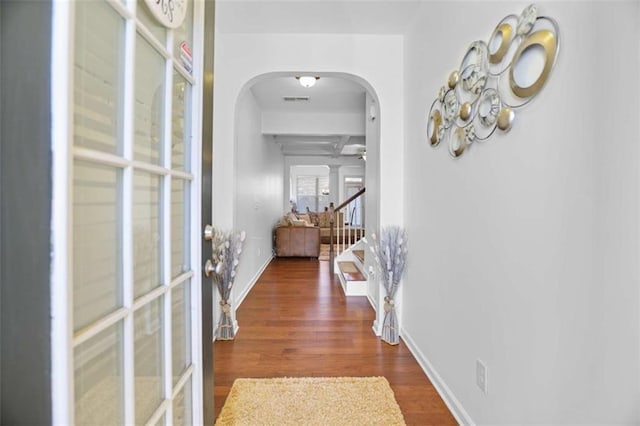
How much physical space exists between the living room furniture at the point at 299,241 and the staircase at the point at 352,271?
1.28 meters

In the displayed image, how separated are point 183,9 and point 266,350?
2158mm

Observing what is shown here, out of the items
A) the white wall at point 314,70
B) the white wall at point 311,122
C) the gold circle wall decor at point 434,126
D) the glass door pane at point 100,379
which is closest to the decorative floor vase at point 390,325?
the white wall at point 314,70

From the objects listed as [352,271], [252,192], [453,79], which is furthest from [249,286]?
[453,79]

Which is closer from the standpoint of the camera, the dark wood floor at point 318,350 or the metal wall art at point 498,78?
the metal wall art at point 498,78

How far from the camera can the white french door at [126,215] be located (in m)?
0.55

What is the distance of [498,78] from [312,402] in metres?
1.79

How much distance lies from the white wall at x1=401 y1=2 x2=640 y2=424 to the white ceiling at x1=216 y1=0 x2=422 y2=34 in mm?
684

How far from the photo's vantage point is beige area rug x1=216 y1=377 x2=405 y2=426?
162 centimetres

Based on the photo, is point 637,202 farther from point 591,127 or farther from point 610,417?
point 610,417

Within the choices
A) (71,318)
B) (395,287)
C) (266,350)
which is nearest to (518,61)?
(71,318)

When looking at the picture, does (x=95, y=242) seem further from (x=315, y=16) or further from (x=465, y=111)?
(x=315, y=16)

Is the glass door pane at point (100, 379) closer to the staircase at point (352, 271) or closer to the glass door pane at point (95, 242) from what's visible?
the glass door pane at point (95, 242)

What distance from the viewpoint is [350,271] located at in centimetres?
436

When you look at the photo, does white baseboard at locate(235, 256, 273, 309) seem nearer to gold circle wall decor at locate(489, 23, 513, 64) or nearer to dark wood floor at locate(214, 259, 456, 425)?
dark wood floor at locate(214, 259, 456, 425)
